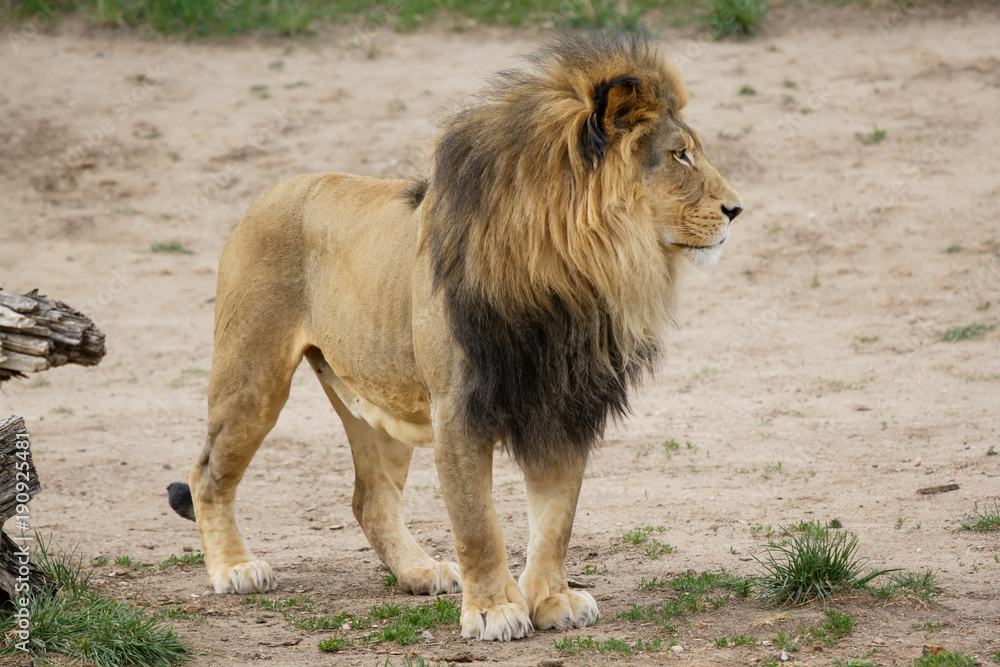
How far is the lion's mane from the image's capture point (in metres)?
3.06

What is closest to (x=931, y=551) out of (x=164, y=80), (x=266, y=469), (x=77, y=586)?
(x=77, y=586)

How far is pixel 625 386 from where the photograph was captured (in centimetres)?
338

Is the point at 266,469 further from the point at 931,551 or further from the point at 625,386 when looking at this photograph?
the point at 931,551

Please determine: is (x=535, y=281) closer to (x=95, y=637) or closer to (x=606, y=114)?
(x=606, y=114)

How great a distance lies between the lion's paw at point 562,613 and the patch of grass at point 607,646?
155 mm

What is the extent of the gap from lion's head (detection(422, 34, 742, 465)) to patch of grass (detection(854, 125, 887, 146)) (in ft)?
22.3

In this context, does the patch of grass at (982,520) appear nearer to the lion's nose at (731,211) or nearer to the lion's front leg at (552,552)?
the lion's front leg at (552,552)

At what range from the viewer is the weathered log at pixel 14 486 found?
3232 mm

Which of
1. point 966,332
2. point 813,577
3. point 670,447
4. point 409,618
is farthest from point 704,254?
point 966,332

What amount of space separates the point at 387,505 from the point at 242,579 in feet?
2.04

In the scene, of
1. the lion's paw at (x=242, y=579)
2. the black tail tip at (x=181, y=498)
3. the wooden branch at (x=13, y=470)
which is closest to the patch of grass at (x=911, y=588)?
the lion's paw at (x=242, y=579)

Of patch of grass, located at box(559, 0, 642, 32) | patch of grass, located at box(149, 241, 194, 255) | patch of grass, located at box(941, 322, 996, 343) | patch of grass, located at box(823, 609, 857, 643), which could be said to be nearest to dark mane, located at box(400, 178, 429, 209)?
patch of grass, located at box(823, 609, 857, 643)

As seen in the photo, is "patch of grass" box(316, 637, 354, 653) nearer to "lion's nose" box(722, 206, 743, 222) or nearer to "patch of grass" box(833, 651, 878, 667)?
"patch of grass" box(833, 651, 878, 667)

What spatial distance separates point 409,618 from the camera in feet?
12.0
